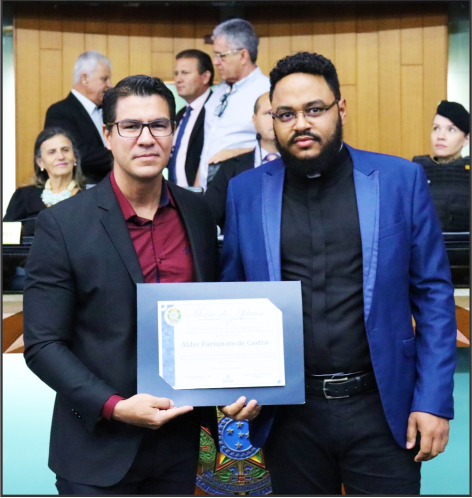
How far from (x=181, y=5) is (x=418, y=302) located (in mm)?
5427

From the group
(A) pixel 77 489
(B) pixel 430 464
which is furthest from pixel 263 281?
(B) pixel 430 464

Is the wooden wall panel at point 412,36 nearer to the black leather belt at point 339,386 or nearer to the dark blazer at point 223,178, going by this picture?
the dark blazer at point 223,178

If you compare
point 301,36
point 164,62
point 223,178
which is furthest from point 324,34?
point 223,178

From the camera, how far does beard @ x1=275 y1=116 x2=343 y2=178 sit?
1839mm

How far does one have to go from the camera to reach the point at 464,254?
329cm

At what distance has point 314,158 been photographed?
1837 mm

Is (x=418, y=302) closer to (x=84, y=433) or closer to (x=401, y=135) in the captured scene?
(x=84, y=433)

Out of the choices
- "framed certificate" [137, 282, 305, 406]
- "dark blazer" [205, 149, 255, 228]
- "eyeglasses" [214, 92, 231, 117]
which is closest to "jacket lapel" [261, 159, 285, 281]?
"framed certificate" [137, 282, 305, 406]

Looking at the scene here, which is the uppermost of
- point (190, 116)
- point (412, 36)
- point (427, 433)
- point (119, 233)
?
point (412, 36)

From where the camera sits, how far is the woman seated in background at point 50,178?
4.38m

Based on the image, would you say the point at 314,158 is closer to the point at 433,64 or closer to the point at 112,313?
the point at 112,313

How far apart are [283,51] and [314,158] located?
5138mm

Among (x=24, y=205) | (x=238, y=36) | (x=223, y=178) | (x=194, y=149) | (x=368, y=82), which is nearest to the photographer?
(x=223, y=178)

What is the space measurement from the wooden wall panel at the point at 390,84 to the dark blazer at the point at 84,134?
2892 millimetres
